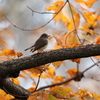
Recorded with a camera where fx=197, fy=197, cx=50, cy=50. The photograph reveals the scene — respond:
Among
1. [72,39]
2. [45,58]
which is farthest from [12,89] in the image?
[72,39]

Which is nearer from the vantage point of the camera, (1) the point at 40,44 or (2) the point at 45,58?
(2) the point at 45,58

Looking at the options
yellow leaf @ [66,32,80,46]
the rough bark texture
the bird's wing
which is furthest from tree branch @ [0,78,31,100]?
yellow leaf @ [66,32,80,46]

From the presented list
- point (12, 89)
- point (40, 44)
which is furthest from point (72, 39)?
point (12, 89)

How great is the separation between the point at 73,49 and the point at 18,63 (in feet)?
0.69

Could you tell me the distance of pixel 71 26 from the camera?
1030mm

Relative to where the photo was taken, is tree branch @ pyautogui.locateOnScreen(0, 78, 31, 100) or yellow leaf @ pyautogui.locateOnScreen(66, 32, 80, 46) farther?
yellow leaf @ pyautogui.locateOnScreen(66, 32, 80, 46)

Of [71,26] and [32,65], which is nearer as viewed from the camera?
[32,65]

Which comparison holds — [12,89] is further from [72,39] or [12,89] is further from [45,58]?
[72,39]

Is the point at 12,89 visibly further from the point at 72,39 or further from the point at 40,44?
the point at 72,39

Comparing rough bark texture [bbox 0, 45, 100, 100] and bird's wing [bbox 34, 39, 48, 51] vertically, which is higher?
bird's wing [bbox 34, 39, 48, 51]

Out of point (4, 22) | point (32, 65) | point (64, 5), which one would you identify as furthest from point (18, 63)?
point (4, 22)

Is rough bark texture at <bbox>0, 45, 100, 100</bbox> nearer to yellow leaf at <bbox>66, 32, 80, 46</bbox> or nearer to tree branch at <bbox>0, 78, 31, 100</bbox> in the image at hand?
tree branch at <bbox>0, 78, 31, 100</bbox>

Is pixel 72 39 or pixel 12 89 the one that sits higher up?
pixel 72 39

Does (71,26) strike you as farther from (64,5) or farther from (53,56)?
(53,56)
